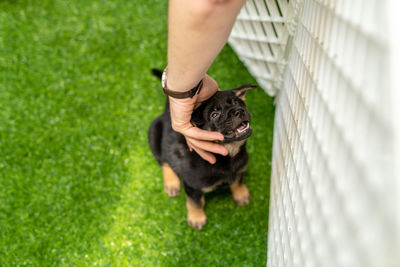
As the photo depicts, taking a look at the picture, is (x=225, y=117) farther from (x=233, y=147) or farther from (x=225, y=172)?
(x=225, y=172)

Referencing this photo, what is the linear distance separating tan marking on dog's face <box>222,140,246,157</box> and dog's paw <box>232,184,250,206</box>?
0.64 metres

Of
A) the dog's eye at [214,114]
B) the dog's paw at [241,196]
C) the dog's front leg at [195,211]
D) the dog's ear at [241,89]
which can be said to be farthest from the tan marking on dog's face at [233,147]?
the dog's paw at [241,196]

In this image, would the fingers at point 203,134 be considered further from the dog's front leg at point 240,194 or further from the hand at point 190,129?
the dog's front leg at point 240,194

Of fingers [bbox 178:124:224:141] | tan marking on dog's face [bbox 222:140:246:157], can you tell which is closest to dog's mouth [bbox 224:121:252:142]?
tan marking on dog's face [bbox 222:140:246:157]

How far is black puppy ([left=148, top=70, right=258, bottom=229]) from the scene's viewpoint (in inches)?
85.7

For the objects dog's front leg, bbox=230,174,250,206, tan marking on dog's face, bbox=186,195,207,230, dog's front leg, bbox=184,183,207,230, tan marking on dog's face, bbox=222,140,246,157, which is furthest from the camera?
dog's front leg, bbox=230,174,250,206

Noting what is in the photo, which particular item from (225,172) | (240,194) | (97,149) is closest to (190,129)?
(225,172)

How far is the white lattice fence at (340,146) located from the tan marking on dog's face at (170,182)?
120 centimetres

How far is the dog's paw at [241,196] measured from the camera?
295 cm

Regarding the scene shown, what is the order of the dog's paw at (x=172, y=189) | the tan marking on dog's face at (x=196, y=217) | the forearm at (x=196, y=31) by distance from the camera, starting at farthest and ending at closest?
the dog's paw at (x=172, y=189), the tan marking on dog's face at (x=196, y=217), the forearm at (x=196, y=31)

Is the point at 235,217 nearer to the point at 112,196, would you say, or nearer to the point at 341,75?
the point at 112,196

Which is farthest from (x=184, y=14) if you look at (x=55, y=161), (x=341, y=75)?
(x=55, y=161)

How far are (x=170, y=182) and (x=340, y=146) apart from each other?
218cm

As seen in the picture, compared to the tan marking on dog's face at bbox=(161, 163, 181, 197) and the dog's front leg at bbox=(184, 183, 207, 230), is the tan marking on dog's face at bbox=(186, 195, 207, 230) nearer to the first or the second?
the dog's front leg at bbox=(184, 183, 207, 230)
